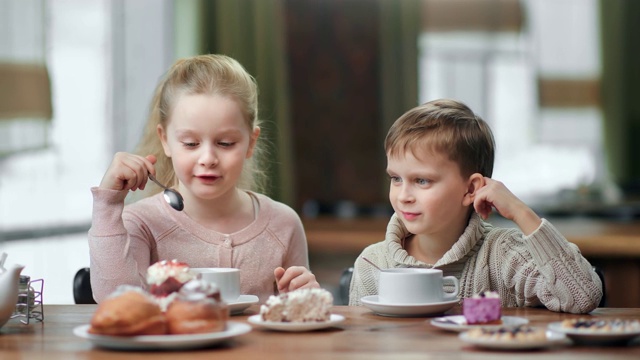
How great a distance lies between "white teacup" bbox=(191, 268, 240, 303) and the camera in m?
1.48

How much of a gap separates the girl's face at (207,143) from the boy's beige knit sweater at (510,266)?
1.13 ft

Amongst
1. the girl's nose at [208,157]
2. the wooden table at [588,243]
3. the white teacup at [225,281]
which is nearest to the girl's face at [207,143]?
the girl's nose at [208,157]

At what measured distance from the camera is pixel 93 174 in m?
3.47

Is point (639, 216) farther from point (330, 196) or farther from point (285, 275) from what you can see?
point (285, 275)

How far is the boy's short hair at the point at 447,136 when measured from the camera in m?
1.83

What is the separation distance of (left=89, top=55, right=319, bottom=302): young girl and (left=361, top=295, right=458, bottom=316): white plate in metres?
0.22

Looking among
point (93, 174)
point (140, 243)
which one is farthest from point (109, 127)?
point (140, 243)

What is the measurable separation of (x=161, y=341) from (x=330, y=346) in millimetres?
220

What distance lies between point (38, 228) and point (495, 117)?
10.9 feet

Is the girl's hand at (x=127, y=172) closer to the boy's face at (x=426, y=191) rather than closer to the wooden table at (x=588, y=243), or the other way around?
the boy's face at (x=426, y=191)

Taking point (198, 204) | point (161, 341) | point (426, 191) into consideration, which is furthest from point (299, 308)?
point (198, 204)

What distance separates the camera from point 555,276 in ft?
5.40

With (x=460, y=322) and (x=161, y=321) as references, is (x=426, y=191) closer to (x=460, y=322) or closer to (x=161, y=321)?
(x=460, y=322)

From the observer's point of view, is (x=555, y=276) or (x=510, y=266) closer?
(x=555, y=276)
